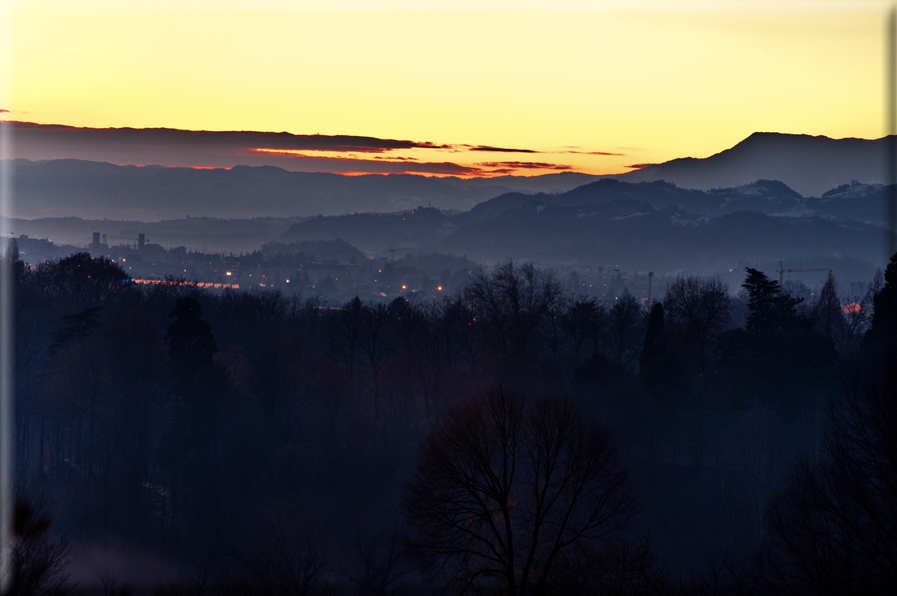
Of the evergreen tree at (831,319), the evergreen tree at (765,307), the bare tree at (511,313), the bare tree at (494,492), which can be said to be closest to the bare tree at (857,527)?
the bare tree at (494,492)

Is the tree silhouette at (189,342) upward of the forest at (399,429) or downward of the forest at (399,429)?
upward

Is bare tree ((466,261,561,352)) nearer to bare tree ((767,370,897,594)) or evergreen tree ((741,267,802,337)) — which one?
evergreen tree ((741,267,802,337))

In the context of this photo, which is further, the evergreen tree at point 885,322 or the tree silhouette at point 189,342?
the tree silhouette at point 189,342

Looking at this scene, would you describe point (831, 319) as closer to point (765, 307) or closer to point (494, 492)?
point (765, 307)

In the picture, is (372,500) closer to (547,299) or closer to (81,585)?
(81,585)

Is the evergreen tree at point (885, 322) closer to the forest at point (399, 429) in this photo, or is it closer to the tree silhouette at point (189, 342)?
the forest at point (399, 429)

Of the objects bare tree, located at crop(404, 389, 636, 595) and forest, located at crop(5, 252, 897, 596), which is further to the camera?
forest, located at crop(5, 252, 897, 596)

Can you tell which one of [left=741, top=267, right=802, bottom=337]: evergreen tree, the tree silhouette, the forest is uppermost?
[left=741, top=267, right=802, bottom=337]: evergreen tree

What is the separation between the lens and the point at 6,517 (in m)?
13.1

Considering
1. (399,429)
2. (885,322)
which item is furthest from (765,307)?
(399,429)

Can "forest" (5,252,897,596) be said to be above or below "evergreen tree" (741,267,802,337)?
below

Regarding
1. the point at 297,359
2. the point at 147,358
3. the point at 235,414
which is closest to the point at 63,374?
the point at 147,358

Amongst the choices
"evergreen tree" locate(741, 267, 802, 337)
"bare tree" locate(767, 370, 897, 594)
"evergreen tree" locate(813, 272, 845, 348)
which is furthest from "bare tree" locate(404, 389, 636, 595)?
"evergreen tree" locate(813, 272, 845, 348)

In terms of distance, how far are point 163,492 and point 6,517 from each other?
19.6 meters
